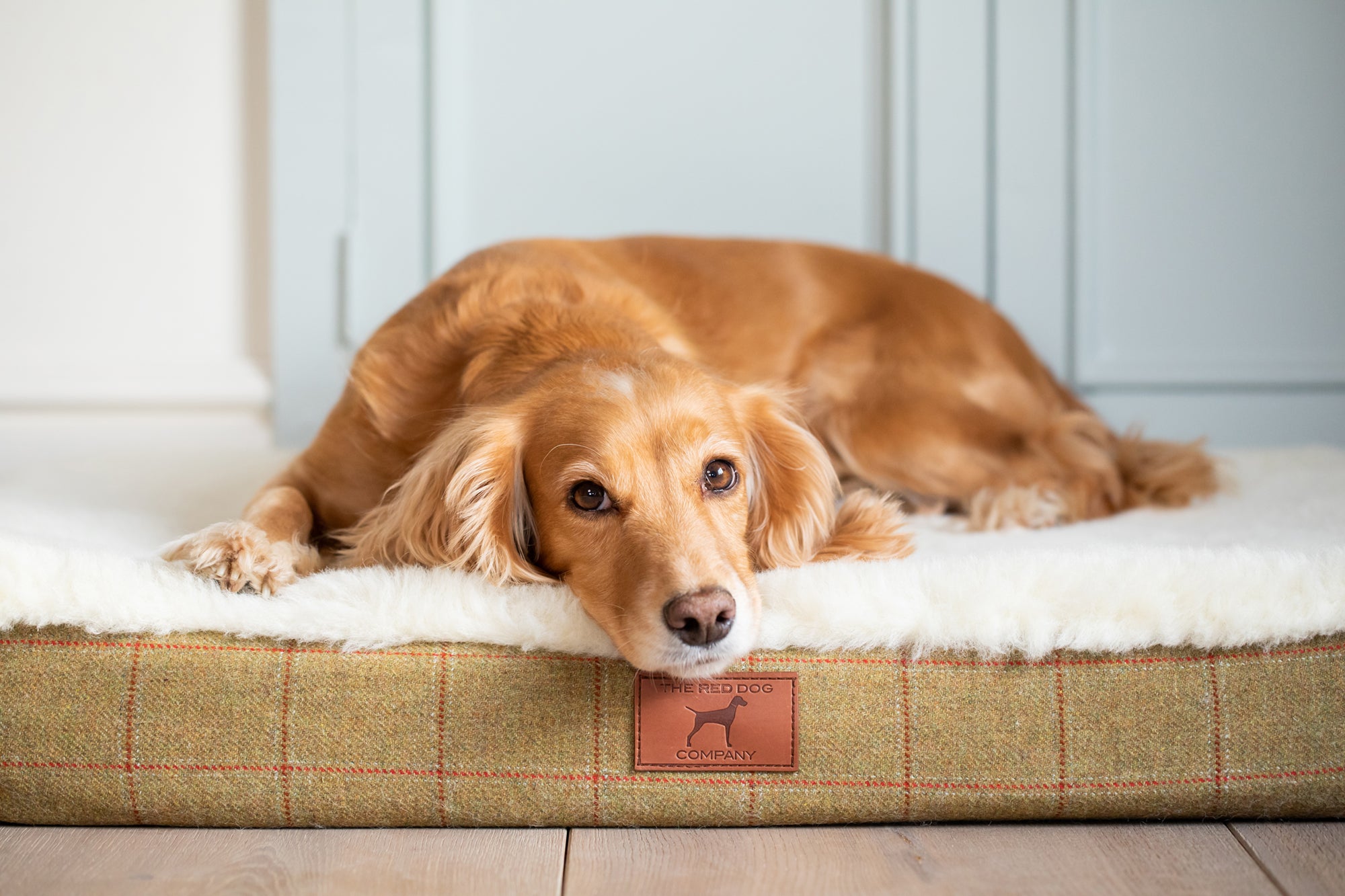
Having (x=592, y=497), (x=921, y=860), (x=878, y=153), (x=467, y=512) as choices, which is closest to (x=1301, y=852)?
(x=921, y=860)

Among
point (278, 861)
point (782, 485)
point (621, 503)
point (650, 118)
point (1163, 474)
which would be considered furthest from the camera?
point (650, 118)

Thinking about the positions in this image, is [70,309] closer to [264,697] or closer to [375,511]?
[375,511]

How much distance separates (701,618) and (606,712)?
18 centimetres

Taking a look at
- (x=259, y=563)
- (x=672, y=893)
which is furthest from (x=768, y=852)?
(x=259, y=563)

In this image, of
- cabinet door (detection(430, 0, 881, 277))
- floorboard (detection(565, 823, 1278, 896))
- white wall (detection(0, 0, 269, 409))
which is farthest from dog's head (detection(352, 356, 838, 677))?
white wall (detection(0, 0, 269, 409))

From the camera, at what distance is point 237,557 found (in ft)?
4.54

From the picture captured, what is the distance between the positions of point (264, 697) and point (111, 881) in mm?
236

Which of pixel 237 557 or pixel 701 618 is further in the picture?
pixel 237 557

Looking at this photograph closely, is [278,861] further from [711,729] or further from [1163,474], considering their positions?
[1163,474]

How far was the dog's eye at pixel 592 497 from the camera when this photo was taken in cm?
135

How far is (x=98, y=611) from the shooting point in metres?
1.19

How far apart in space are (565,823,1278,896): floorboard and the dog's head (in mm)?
211

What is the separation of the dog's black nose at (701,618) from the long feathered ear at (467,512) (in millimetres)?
296

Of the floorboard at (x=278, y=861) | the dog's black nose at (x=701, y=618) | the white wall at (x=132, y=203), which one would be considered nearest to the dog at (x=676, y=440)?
the dog's black nose at (x=701, y=618)
